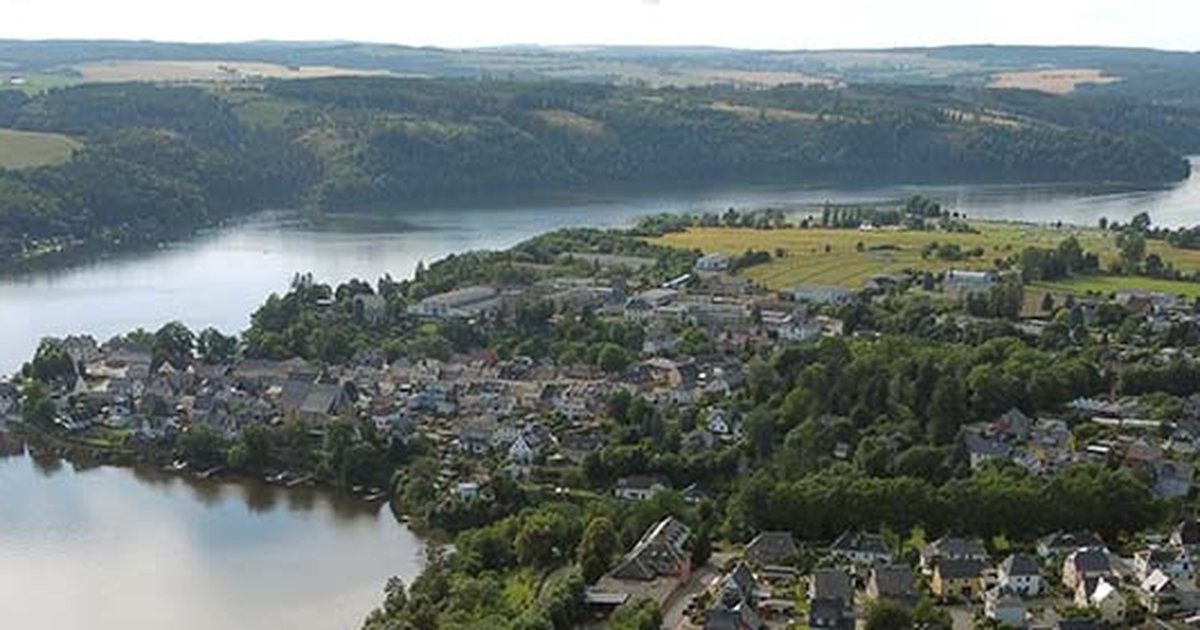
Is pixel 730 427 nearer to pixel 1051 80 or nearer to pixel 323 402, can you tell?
pixel 323 402

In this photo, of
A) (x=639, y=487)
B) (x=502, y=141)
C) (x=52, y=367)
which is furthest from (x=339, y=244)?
(x=639, y=487)

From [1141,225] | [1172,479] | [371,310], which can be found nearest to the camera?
[1172,479]

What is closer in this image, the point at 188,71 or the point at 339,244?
the point at 339,244

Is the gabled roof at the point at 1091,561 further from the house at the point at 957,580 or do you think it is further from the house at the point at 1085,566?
the house at the point at 957,580

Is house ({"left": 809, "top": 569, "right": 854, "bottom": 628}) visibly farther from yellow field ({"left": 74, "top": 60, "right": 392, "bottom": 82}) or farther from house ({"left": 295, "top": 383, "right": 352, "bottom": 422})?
yellow field ({"left": 74, "top": 60, "right": 392, "bottom": 82})

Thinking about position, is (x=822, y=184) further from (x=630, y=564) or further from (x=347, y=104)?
(x=630, y=564)

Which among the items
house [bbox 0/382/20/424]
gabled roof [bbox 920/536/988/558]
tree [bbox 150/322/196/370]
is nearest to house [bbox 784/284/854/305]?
tree [bbox 150/322/196/370]
